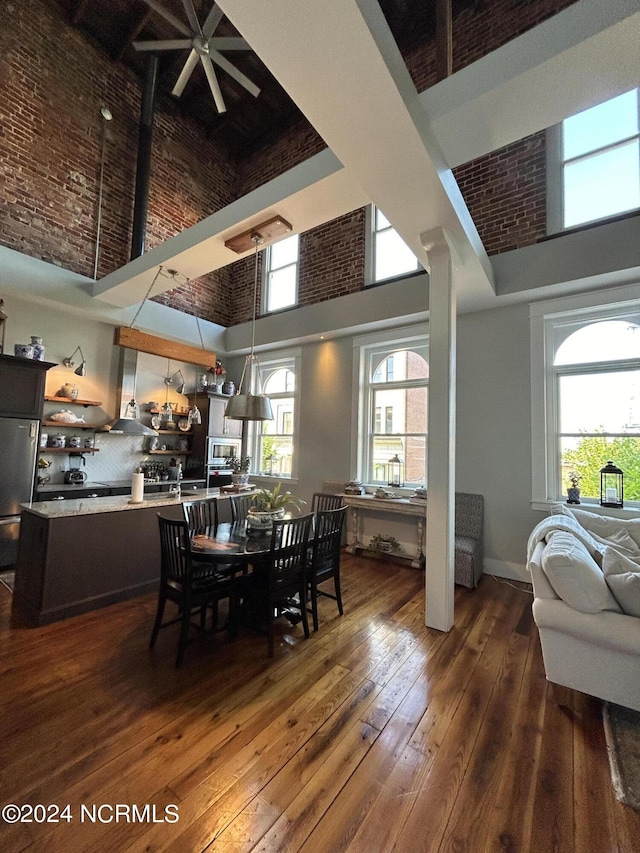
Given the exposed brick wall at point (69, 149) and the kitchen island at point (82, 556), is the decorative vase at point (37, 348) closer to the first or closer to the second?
the exposed brick wall at point (69, 149)

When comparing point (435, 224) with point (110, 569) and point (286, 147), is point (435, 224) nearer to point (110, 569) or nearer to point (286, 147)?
point (110, 569)

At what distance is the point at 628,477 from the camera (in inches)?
149

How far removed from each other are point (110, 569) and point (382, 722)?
256 cm

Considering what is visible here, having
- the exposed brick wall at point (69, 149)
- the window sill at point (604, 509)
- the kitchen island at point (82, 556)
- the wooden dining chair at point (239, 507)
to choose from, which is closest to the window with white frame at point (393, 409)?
the window sill at point (604, 509)

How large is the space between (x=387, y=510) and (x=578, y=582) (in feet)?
9.04

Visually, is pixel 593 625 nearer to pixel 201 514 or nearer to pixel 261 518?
pixel 261 518

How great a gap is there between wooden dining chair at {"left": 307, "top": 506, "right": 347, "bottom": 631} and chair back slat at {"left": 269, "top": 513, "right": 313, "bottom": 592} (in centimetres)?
20

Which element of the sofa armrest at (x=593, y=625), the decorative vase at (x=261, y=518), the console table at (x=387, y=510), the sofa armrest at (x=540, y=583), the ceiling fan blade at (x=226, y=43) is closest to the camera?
the sofa armrest at (x=593, y=625)

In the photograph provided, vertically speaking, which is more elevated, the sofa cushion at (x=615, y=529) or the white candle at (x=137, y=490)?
the white candle at (x=137, y=490)

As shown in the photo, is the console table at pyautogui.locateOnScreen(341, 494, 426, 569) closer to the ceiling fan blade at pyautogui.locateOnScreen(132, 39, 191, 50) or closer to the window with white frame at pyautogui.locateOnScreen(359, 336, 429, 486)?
the window with white frame at pyautogui.locateOnScreen(359, 336, 429, 486)

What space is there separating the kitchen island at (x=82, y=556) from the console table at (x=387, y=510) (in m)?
2.26

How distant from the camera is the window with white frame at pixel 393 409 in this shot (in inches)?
204

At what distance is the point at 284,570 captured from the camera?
271 cm

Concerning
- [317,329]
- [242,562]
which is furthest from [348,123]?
[317,329]
